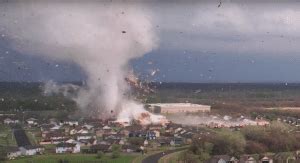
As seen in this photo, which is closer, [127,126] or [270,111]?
[127,126]

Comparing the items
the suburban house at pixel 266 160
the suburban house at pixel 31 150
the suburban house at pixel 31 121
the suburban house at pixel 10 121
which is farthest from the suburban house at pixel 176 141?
the suburban house at pixel 10 121

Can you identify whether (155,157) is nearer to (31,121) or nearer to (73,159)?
(73,159)

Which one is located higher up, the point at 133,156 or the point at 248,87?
Answer: the point at 248,87

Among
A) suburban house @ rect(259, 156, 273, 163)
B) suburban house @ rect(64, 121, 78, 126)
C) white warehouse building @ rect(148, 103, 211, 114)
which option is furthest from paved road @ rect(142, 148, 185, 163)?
white warehouse building @ rect(148, 103, 211, 114)

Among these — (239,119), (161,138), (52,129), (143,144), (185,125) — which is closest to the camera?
(143,144)

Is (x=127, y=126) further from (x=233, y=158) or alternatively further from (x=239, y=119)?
(x=233, y=158)

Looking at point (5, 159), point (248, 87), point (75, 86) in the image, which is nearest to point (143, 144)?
point (5, 159)

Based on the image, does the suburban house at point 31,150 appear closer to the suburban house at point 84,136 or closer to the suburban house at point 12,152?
the suburban house at point 12,152
